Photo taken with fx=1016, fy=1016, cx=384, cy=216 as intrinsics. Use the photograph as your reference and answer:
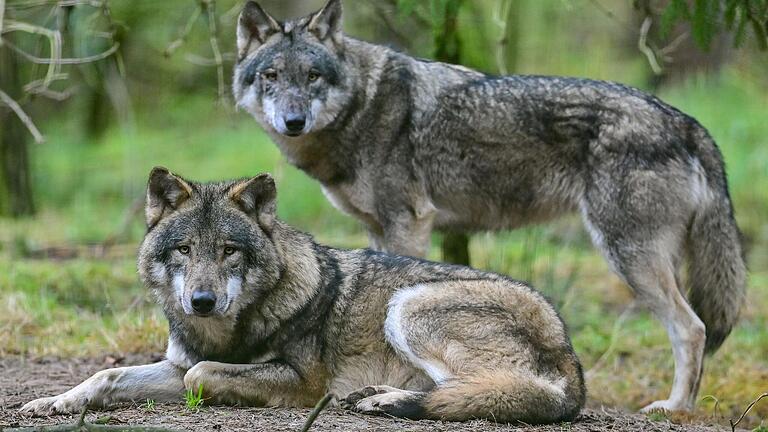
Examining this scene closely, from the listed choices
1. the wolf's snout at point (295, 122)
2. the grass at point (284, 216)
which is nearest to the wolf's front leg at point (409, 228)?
the wolf's snout at point (295, 122)

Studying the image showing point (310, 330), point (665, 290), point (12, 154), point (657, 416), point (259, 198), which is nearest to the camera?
point (259, 198)

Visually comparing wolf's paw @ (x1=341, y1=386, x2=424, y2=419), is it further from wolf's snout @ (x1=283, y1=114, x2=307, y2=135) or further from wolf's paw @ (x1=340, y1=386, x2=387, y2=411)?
wolf's snout @ (x1=283, y1=114, x2=307, y2=135)

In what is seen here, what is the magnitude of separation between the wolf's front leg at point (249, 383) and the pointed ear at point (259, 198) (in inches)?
30.1

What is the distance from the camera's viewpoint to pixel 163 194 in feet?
17.8

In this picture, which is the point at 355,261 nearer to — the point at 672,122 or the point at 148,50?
the point at 672,122

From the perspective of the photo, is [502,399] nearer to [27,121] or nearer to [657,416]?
[657,416]

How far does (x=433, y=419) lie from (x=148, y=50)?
537 inches

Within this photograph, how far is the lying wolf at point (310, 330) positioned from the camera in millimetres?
5160

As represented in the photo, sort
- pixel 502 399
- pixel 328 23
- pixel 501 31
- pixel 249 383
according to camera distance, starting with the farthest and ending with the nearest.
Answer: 1. pixel 501 31
2. pixel 328 23
3. pixel 249 383
4. pixel 502 399

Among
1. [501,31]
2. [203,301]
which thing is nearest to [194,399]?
[203,301]

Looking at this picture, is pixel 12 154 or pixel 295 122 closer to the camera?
pixel 295 122

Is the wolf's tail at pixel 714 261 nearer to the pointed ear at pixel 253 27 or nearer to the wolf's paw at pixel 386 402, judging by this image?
the wolf's paw at pixel 386 402

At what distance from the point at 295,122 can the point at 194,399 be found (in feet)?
8.50

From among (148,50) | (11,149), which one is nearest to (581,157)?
(11,149)
